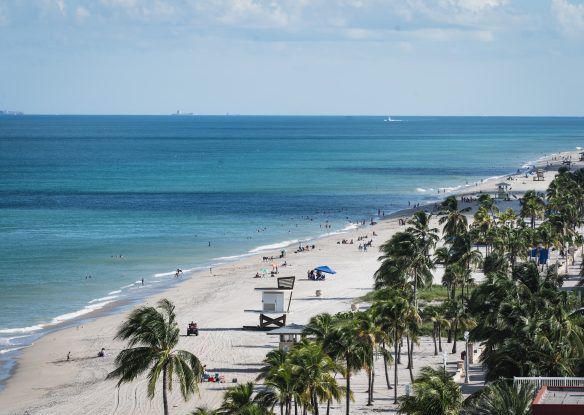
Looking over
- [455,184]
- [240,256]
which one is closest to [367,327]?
[240,256]

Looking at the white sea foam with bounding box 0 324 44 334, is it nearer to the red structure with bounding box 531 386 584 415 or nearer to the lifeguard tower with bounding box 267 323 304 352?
the lifeguard tower with bounding box 267 323 304 352

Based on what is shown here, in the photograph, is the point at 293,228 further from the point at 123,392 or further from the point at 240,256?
the point at 123,392

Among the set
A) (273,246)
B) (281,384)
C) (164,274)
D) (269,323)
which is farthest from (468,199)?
(281,384)

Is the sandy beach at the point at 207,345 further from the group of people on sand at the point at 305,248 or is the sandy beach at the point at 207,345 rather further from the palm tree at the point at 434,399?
the palm tree at the point at 434,399

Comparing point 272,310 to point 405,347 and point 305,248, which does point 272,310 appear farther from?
point 305,248

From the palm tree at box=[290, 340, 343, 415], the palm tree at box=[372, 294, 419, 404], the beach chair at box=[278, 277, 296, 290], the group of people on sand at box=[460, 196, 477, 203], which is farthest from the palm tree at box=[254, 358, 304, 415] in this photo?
the group of people on sand at box=[460, 196, 477, 203]

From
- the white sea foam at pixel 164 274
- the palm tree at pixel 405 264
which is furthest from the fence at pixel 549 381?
the white sea foam at pixel 164 274
